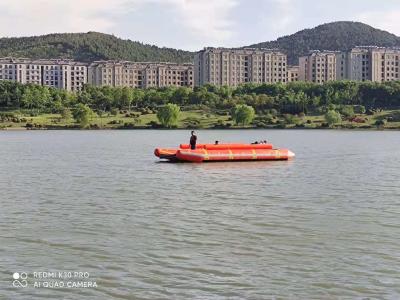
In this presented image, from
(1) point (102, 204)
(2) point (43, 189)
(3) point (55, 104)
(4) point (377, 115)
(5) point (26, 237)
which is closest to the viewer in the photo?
(5) point (26, 237)

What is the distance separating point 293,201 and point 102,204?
1028 cm

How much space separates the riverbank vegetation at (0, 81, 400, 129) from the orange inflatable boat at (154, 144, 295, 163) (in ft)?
324

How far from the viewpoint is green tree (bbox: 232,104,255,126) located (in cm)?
16625

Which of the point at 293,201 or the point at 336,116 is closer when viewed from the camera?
the point at 293,201

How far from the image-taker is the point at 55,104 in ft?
632

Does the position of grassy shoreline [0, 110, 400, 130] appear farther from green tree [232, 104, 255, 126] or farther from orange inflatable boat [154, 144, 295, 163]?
orange inflatable boat [154, 144, 295, 163]

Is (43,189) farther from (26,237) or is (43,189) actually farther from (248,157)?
(248,157)

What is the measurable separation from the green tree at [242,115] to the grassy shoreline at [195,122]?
1.61 m

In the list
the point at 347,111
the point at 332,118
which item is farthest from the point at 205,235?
the point at 347,111

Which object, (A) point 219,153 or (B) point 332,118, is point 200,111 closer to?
(B) point 332,118

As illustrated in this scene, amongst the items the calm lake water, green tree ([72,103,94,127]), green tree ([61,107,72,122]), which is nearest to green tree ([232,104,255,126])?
green tree ([72,103,94,127])

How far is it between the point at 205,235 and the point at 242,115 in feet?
461

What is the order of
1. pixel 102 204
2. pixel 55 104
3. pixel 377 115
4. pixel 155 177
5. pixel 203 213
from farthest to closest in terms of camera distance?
pixel 55 104
pixel 377 115
pixel 155 177
pixel 102 204
pixel 203 213

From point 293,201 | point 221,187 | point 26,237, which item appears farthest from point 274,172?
point 26,237
